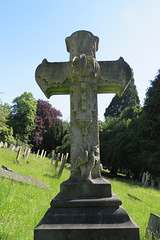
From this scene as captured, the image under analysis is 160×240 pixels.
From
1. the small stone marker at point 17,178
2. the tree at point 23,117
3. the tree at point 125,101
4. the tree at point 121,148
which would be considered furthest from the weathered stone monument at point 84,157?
the tree at point 125,101

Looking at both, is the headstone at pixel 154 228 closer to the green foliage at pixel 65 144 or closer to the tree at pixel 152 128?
the green foliage at pixel 65 144

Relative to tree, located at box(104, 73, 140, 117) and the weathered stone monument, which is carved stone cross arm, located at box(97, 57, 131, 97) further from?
tree, located at box(104, 73, 140, 117)

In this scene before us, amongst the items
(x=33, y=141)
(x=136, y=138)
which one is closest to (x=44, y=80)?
(x=136, y=138)

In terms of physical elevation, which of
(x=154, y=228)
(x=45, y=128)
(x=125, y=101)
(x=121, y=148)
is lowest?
(x=154, y=228)

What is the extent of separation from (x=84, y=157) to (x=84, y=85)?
3.92 ft

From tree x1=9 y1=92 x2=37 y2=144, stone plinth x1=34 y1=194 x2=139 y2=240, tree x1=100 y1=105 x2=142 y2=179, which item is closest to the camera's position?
stone plinth x1=34 y1=194 x2=139 y2=240

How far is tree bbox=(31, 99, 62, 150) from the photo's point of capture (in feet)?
118

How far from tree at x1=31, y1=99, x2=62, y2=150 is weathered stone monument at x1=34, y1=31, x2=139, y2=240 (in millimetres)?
33155

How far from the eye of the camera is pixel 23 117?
32906 mm

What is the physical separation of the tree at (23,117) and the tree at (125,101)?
16266 millimetres

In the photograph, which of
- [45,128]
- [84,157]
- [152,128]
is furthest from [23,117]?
[84,157]

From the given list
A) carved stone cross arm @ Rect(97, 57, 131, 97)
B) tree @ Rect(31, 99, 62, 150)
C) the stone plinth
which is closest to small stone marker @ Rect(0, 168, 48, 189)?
the stone plinth

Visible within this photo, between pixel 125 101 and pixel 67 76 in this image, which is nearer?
pixel 67 76

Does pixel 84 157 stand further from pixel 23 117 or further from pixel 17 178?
pixel 23 117
